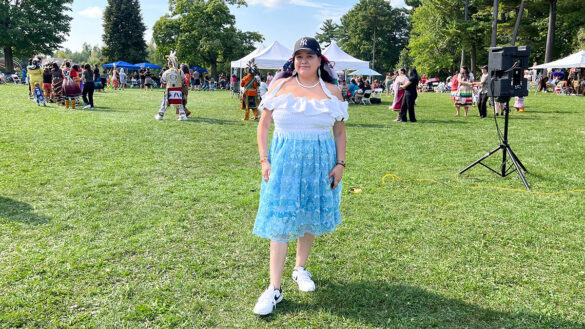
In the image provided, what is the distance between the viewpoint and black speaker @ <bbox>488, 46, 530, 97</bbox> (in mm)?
6191

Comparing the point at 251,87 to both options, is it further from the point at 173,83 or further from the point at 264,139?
the point at 264,139

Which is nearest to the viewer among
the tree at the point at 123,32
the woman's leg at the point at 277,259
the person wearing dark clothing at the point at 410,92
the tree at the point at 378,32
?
the woman's leg at the point at 277,259

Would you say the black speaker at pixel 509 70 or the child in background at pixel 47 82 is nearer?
the black speaker at pixel 509 70

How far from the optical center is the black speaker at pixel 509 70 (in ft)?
20.3

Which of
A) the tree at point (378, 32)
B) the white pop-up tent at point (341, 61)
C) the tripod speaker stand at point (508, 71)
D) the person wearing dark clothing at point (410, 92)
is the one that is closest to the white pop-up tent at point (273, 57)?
the white pop-up tent at point (341, 61)

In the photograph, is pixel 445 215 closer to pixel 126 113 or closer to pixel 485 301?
pixel 485 301

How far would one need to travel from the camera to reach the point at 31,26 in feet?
146

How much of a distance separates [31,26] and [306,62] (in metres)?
52.1

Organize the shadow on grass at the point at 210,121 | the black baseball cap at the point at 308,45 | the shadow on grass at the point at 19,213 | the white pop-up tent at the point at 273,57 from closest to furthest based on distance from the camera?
the black baseball cap at the point at 308,45, the shadow on grass at the point at 19,213, the shadow on grass at the point at 210,121, the white pop-up tent at the point at 273,57

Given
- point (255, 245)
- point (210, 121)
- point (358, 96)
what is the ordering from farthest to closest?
point (358, 96)
point (210, 121)
point (255, 245)

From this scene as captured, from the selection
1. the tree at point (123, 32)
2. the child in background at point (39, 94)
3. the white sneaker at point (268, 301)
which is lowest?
the white sneaker at point (268, 301)

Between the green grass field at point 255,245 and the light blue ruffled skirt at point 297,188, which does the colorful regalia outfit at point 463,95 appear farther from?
the light blue ruffled skirt at point 297,188

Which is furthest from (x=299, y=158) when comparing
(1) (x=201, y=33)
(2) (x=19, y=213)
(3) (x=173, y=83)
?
(1) (x=201, y=33)

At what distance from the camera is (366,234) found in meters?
4.60
